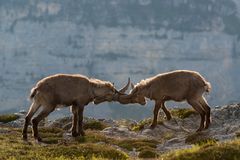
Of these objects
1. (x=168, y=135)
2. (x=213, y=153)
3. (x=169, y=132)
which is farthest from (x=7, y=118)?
(x=213, y=153)

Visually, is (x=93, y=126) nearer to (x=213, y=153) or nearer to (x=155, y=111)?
(x=155, y=111)

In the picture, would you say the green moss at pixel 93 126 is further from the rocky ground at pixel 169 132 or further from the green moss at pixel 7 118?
the green moss at pixel 7 118

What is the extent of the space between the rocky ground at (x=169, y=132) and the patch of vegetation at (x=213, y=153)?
15.0 feet

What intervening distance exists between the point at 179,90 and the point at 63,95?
24.2 ft

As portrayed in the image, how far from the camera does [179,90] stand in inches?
1293

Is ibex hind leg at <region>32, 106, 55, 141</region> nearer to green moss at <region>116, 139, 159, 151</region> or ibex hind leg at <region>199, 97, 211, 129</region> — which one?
green moss at <region>116, 139, 159, 151</region>

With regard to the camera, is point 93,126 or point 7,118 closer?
point 93,126

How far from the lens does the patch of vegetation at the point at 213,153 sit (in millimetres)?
18781

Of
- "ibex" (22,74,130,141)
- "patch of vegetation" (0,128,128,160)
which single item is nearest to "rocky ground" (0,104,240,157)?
"ibex" (22,74,130,141)

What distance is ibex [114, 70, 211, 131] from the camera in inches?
1278

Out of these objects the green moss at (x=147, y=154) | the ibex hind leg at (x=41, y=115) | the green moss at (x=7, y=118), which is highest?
the ibex hind leg at (x=41, y=115)

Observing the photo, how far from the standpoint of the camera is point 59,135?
3114cm

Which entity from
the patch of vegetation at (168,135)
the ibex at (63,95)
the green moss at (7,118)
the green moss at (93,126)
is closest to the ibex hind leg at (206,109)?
Result: the patch of vegetation at (168,135)

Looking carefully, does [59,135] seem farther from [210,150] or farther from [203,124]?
[210,150]
